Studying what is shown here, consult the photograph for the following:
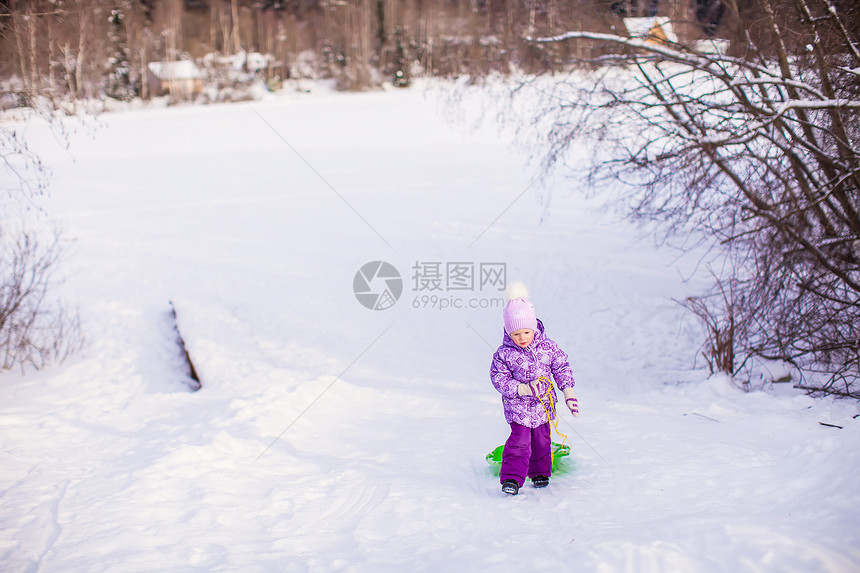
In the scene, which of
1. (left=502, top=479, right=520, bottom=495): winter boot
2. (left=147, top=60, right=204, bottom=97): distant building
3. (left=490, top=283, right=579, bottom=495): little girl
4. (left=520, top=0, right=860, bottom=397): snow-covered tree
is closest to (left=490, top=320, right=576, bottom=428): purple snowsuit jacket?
(left=490, top=283, right=579, bottom=495): little girl

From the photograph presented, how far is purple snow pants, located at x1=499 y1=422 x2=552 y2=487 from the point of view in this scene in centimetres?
427

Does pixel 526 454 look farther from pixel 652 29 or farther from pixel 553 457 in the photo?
pixel 652 29

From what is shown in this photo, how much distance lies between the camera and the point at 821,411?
5.21 m

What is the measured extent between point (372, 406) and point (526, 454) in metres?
3.10

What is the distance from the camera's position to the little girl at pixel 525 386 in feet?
13.9

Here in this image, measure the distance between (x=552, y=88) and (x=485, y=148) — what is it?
43.1 feet

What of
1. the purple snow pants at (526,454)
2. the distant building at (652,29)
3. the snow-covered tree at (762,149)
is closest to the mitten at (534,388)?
the purple snow pants at (526,454)

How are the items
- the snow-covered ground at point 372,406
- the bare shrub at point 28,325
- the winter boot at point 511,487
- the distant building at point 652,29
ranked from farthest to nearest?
1. the bare shrub at point 28,325
2. the distant building at point 652,29
3. the winter boot at point 511,487
4. the snow-covered ground at point 372,406

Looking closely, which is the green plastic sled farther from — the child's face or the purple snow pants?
the child's face

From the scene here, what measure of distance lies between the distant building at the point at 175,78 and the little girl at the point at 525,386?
31208 millimetres

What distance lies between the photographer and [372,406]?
23.2 ft

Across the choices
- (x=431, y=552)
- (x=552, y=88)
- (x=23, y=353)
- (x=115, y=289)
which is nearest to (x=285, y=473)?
(x=431, y=552)

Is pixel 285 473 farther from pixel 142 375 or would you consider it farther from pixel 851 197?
pixel 851 197

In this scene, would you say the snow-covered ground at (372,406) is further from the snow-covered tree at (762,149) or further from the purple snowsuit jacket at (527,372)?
the snow-covered tree at (762,149)
